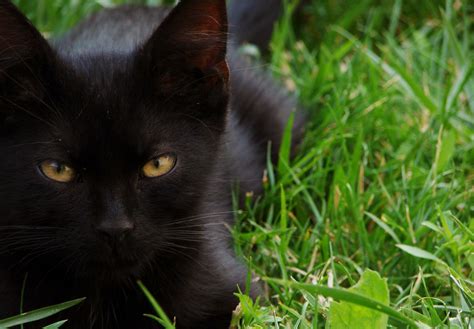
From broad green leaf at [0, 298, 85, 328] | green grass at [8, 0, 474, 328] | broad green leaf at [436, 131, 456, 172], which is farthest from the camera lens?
broad green leaf at [436, 131, 456, 172]

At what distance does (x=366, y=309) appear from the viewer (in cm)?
195

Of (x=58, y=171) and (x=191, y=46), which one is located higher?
(x=191, y=46)

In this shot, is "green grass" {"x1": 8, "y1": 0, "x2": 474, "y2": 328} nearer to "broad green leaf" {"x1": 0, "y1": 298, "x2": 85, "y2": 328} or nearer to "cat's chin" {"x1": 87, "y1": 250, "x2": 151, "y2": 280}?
"cat's chin" {"x1": 87, "y1": 250, "x2": 151, "y2": 280}

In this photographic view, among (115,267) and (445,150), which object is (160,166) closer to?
(115,267)

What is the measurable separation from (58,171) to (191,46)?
442 mm

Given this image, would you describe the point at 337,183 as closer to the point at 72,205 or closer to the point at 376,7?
the point at 72,205

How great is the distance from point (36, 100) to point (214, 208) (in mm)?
644

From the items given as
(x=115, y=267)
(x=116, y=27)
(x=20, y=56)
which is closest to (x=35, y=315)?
(x=115, y=267)

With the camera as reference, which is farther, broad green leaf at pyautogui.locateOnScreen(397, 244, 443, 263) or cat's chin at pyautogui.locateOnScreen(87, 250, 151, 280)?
broad green leaf at pyautogui.locateOnScreen(397, 244, 443, 263)

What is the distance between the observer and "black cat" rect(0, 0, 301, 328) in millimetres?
1989

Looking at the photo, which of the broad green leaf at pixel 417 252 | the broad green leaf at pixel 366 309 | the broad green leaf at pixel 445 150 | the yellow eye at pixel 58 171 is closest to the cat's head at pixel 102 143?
the yellow eye at pixel 58 171

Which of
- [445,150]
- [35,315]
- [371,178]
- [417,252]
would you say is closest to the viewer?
[35,315]

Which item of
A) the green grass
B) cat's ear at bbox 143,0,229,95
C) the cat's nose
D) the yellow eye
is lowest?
the green grass

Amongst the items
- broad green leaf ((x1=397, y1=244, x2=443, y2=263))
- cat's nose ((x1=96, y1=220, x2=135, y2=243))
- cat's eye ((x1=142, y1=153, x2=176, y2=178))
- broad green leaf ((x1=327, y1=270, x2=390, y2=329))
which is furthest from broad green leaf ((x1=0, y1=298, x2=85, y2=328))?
broad green leaf ((x1=397, y1=244, x2=443, y2=263))
